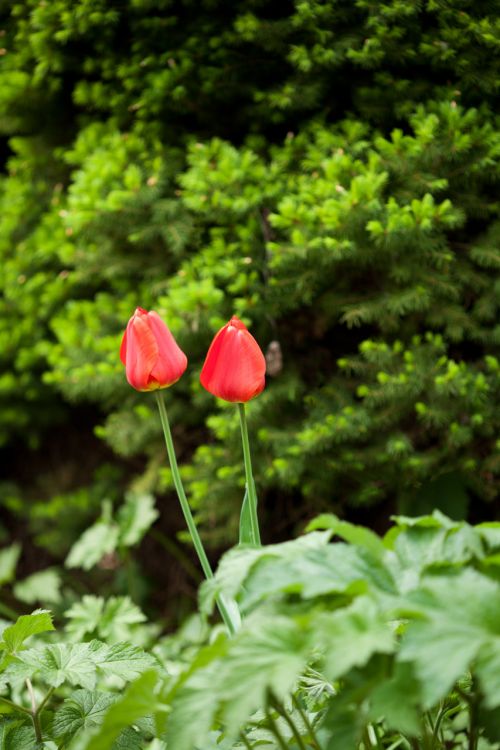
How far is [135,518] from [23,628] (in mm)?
1187

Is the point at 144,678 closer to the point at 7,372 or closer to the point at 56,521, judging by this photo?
the point at 7,372

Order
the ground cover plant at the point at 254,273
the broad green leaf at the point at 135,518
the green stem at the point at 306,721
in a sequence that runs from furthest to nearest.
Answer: the broad green leaf at the point at 135,518 < the ground cover plant at the point at 254,273 < the green stem at the point at 306,721

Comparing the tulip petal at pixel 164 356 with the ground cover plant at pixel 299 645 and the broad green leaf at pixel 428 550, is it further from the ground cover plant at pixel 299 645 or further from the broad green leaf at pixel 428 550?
Answer: the broad green leaf at pixel 428 550

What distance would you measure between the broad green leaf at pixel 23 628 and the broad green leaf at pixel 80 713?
0.12 m

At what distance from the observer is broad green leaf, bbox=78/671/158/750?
0.76 m

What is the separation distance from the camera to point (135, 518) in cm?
221

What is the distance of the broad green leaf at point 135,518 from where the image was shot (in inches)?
85.7

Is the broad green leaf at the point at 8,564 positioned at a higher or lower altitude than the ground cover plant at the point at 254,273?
lower

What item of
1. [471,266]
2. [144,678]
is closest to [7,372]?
[471,266]

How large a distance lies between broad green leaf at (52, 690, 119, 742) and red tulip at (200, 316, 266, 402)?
48 centimetres

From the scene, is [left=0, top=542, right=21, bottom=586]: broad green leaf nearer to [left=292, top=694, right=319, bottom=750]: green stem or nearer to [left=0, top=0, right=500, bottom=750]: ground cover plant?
[left=0, top=0, right=500, bottom=750]: ground cover plant

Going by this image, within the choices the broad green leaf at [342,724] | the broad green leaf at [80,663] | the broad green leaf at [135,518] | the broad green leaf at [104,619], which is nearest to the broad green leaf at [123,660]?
the broad green leaf at [80,663]

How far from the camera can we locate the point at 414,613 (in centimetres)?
A: 70

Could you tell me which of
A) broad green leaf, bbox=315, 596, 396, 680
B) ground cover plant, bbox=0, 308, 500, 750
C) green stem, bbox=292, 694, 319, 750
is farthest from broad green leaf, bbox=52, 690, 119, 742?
broad green leaf, bbox=315, 596, 396, 680
